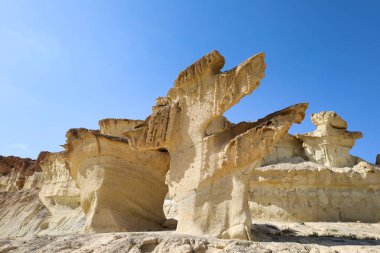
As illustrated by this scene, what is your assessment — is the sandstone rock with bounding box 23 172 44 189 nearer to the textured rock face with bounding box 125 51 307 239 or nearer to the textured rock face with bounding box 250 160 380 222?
the textured rock face with bounding box 250 160 380 222

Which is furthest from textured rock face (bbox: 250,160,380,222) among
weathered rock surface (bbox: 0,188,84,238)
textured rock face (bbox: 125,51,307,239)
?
weathered rock surface (bbox: 0,188,84,238)

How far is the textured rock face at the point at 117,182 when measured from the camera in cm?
950

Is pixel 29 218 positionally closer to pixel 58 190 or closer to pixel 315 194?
pixel 58 190

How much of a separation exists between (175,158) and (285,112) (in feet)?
8.42

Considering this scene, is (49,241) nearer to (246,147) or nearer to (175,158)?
(175,158)

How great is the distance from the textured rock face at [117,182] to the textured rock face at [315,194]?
20.6 feet

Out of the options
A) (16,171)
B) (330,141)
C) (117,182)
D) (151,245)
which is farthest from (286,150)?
(16,171)

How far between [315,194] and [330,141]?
15.9 ft

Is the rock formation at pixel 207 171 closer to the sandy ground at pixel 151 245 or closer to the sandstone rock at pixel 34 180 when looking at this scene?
the sandy ground at pixel 151 245

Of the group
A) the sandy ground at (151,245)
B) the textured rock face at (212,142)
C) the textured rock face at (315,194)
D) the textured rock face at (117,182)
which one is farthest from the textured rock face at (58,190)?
the sandy ground at (151,245)

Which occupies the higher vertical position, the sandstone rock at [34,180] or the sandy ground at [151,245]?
the sandstone rock at [34,180]

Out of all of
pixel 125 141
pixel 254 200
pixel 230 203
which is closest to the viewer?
pixel 230 203

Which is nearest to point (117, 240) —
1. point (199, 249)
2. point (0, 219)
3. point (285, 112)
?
point (199, 249)

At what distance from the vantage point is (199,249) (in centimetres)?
548
